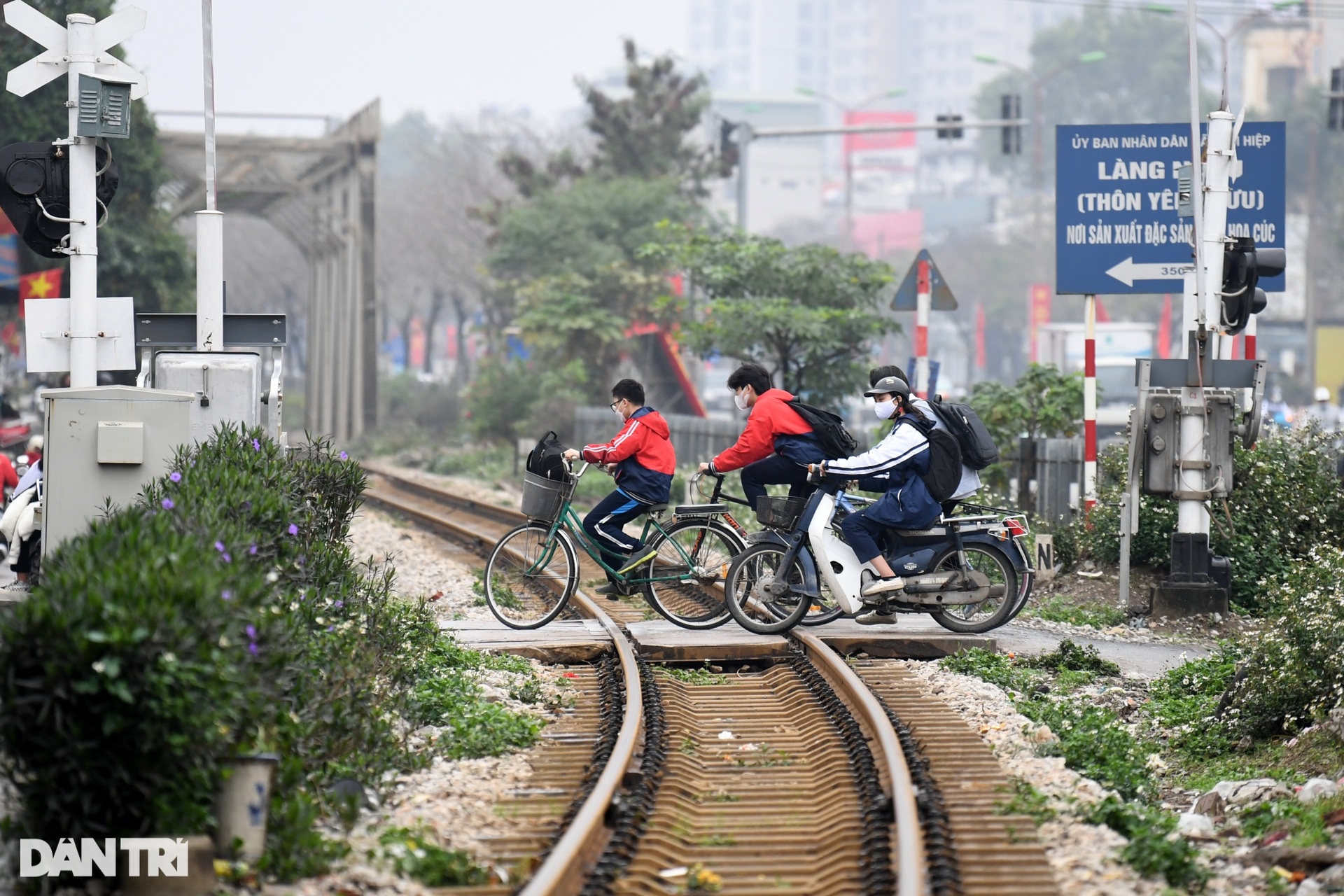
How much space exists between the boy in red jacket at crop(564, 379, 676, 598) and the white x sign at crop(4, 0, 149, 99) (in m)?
4.11

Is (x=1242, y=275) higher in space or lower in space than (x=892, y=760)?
higher

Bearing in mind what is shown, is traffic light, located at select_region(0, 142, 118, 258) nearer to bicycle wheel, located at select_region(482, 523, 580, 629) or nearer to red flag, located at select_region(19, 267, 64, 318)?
bicycle wheel, located at select_region(482, 523, 580, 629)

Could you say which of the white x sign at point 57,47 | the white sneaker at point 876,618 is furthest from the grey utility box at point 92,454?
the white sneaker at point 876,618

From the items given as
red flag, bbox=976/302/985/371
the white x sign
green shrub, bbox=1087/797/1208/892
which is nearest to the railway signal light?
the white x sign

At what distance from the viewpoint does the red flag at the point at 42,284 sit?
1090 inches

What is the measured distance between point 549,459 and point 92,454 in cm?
292

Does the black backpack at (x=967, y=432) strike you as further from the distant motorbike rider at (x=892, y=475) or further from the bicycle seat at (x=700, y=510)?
the bicycle seat at (x=700, y=510)

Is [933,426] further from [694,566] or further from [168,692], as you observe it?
[168,692]

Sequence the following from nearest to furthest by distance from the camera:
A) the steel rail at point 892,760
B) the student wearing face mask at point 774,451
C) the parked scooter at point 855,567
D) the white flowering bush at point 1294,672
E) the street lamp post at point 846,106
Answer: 1. the steel rail at point 892,760
2. the white flowering bush at point 1294,672
3. the parked scooter at point 855,567
4. the student wearing face mask at point 774,451
5. the street lamp post at point 846,106

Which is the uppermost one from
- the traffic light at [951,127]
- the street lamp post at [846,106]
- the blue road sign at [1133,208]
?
the street lamp post at [846,106]

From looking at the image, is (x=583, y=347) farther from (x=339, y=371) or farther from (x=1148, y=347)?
(x=1148, y=347)

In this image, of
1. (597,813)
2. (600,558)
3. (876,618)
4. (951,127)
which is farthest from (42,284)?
(597,813)

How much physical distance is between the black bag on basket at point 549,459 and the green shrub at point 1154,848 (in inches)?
210

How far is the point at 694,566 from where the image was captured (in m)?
11.6
